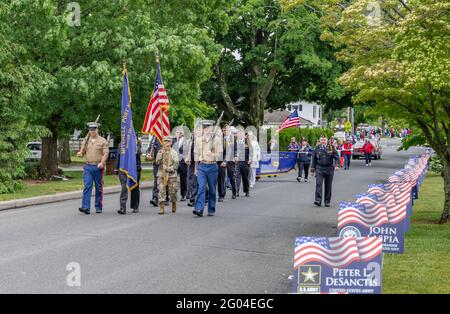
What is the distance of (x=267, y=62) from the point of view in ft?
141

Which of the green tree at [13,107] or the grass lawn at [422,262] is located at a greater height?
the green tree at [13,107]

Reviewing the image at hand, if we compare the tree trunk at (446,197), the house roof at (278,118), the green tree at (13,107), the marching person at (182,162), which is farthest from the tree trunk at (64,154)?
the house roof at (278,118)

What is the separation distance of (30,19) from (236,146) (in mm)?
9152

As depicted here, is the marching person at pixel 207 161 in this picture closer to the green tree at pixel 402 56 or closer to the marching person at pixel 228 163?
the green tree at pixel 402 56

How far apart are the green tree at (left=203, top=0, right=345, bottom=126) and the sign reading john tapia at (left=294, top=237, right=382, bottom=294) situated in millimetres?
33316

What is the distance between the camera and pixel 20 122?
2266 centimetres

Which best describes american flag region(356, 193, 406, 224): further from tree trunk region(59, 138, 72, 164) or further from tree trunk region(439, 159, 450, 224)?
tree trunk region(59, 138, 72, 164)

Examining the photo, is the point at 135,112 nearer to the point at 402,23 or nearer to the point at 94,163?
the point at 94,163

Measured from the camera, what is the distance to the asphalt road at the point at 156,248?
27.3 feet

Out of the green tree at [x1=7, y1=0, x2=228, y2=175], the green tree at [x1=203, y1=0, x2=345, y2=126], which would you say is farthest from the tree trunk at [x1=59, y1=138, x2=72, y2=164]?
the green tree at [x1=7, y1=0, x2=228, y2=175]

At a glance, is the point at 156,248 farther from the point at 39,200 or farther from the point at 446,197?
the point at 39,200

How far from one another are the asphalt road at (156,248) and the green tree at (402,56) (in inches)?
111

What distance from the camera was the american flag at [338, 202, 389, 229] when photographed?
1009 centimetres
